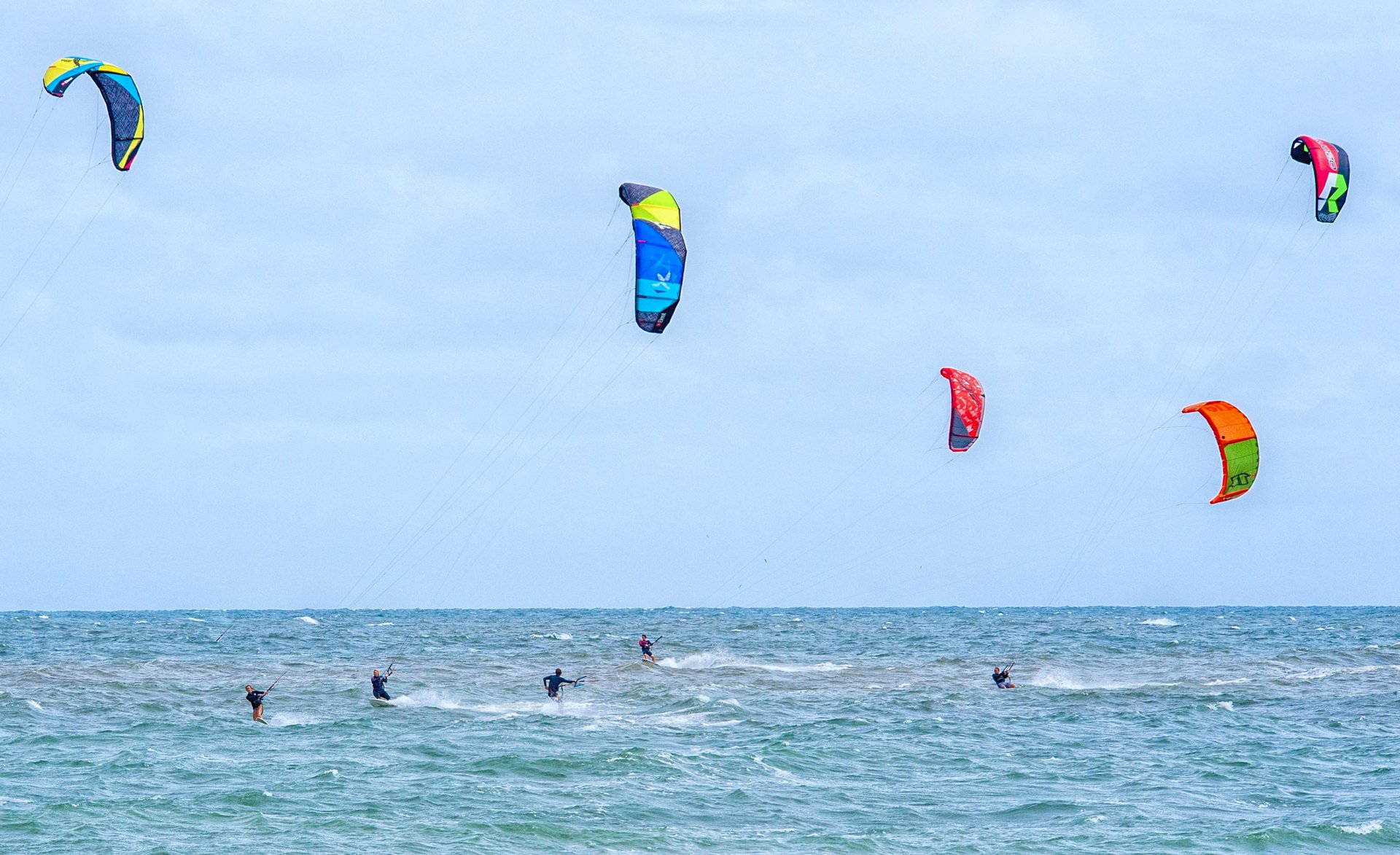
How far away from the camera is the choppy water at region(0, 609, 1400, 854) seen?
62.0 feet

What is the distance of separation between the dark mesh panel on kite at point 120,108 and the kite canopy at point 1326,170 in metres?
19.8

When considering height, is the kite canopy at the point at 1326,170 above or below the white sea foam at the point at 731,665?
above

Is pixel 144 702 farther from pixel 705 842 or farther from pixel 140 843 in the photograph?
pixel 705 842

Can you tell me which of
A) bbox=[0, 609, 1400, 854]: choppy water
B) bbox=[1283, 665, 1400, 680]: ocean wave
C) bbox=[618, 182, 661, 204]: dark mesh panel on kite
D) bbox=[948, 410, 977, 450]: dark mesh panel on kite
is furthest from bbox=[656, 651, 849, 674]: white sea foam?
bbox=[618, 182, 661, 204]: dark mesh panel on kite

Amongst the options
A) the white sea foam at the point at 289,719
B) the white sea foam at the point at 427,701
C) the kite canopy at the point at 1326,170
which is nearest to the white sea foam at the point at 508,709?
the white sea foam at the point at 427,701

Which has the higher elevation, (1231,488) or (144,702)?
(1231,488)

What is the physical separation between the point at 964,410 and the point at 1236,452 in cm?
595

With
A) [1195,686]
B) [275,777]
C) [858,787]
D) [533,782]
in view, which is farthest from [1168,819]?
[1195,686]

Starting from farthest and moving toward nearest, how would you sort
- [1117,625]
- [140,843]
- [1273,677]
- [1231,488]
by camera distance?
[1117,625], [1273,677], [1231,488], [140,843]

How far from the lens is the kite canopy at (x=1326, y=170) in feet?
84.9

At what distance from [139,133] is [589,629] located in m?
55.5

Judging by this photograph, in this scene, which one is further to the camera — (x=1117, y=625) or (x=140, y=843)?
(x=1117, y=625)

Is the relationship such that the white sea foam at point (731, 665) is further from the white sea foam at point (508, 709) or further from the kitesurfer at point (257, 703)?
the kitesurfer at point (257, 703)

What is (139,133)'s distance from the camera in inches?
845
